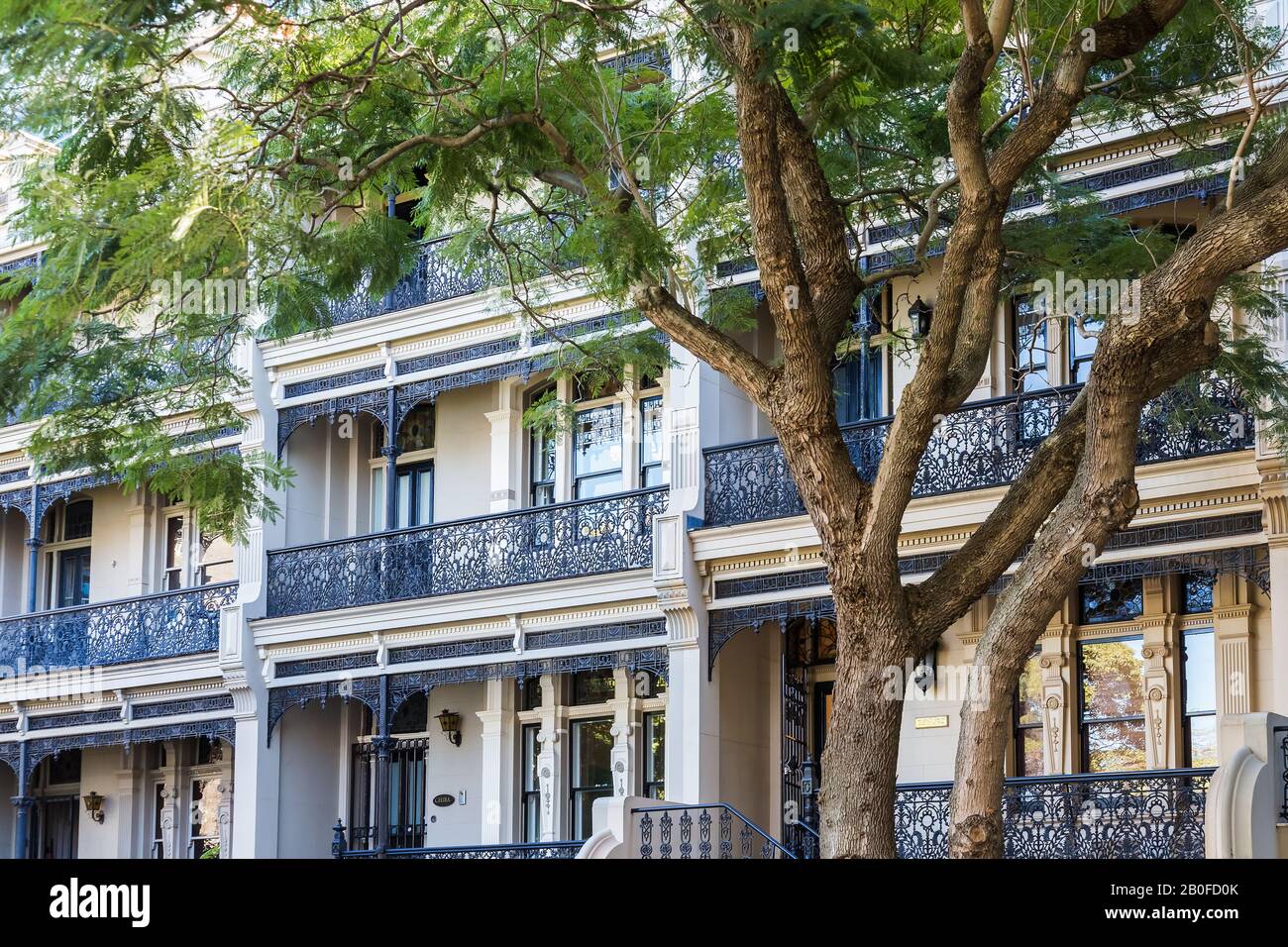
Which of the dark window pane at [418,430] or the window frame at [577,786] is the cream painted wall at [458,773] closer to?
the window frame at [577,786]

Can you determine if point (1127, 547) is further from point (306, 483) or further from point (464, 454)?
point (306, 483)

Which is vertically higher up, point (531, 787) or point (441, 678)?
point (441, 678)

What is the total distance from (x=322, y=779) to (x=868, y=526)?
549 inches

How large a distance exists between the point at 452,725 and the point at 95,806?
21.1 ft

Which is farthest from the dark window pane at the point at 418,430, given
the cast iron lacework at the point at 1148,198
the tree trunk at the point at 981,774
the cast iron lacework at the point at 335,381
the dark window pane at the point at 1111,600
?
the tree trunk at the point at 981,774

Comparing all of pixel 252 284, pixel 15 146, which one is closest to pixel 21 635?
pixel 15 146

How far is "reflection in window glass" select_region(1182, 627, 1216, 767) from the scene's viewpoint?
1648 cm

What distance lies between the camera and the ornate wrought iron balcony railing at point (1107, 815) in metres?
14.1

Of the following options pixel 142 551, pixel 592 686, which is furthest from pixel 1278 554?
pixel 142 551

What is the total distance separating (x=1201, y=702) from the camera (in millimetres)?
16547

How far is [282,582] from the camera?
2189 cm

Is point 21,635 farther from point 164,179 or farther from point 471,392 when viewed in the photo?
point 164,179

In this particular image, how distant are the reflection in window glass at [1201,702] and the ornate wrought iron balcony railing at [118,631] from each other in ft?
38.4

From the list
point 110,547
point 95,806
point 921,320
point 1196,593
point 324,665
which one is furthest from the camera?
point 110,547
